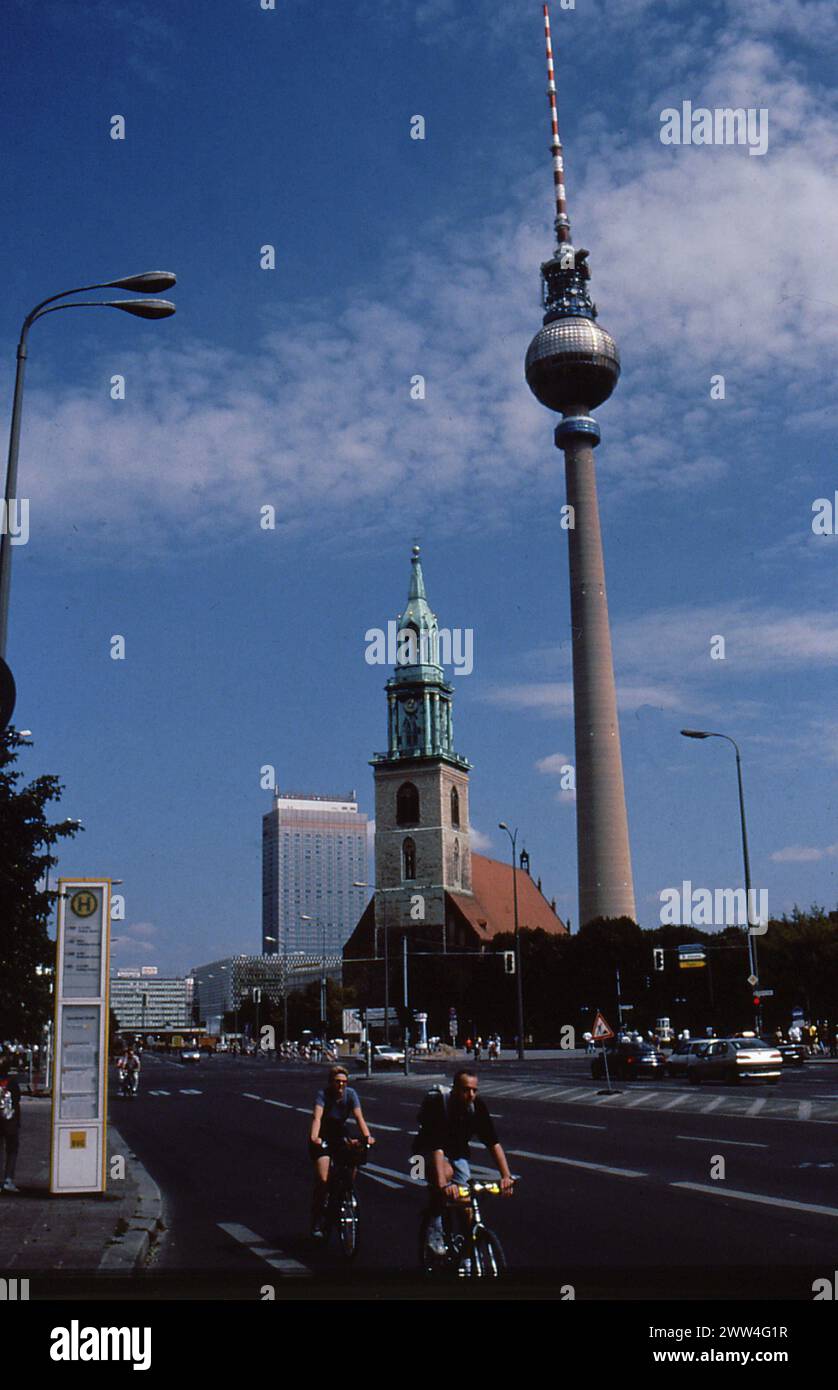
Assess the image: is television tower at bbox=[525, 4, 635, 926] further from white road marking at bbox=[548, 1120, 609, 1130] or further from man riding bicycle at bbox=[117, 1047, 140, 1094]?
white road marking at bbox=[548, 1120, 609, 1130]

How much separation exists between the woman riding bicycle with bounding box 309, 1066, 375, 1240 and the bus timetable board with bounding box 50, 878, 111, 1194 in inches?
174

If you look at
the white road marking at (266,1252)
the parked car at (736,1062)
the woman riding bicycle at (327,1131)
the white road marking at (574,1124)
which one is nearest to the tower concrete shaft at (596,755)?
the parked car at (736,1062)

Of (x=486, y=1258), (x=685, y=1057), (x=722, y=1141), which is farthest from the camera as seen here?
(x=685, y=1057)

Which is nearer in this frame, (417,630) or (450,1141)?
(450,1141)

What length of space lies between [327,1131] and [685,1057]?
116ft

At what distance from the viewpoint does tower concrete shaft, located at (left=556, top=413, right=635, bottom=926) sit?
101 metres

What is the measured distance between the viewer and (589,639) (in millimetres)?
102500

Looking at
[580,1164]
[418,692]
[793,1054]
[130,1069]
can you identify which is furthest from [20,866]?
[418,692]

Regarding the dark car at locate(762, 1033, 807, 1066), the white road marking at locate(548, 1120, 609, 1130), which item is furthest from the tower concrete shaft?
the white road marking at locate(548, 1120, 609, 1130)

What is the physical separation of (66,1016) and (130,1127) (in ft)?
48.0

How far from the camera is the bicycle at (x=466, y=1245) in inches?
317

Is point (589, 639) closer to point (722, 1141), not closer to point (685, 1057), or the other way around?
point (685, 1057)
